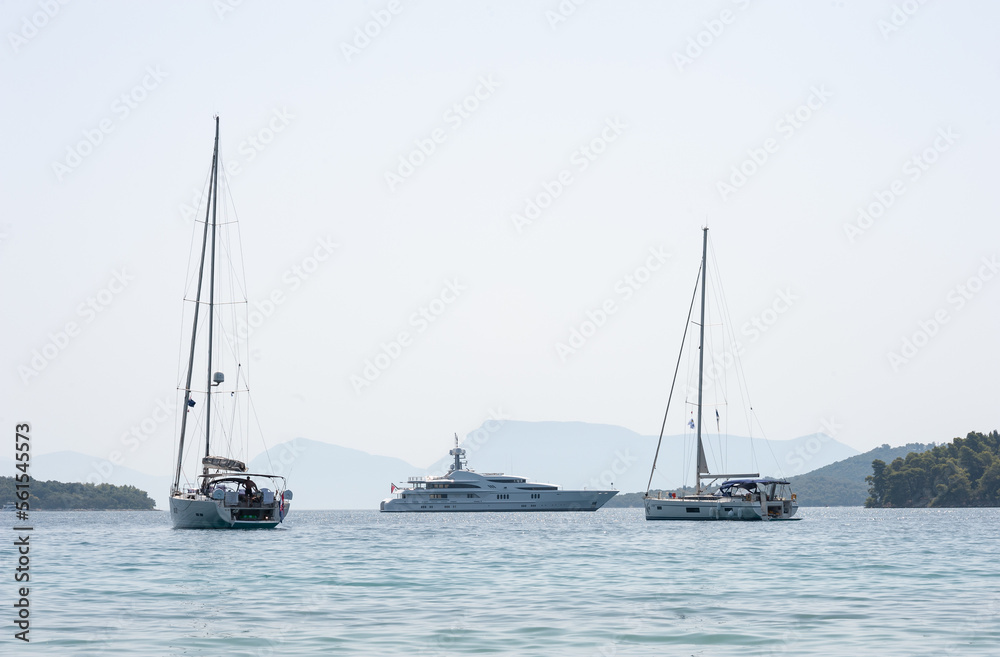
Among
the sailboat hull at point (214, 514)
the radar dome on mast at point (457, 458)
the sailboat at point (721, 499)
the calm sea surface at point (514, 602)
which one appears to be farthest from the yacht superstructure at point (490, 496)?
the calm sea surface at point (514, 602)

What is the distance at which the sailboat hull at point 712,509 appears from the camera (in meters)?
86.3

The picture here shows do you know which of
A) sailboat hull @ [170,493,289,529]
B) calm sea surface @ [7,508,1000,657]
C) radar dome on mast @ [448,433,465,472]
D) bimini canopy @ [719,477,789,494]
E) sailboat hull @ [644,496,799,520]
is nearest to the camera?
calm sea surface @ [7,508,1000,657]

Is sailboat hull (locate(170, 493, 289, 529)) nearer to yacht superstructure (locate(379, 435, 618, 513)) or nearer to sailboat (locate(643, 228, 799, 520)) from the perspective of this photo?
sailboat (locate(643, 228, 799, 520))

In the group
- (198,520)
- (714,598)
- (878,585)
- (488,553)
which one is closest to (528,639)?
(714,598)

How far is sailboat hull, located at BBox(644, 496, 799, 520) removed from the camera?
8631 centimetres

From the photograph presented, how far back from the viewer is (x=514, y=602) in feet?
89.4

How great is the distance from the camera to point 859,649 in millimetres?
19562

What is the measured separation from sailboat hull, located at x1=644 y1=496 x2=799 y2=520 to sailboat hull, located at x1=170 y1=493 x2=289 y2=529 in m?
35.0

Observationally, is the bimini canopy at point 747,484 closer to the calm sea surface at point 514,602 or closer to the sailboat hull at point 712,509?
the sailboat hull at point 712,509

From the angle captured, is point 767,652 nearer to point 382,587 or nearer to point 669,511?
point 382,587

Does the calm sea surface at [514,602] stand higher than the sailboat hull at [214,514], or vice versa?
the sailboat hull at [214,514]

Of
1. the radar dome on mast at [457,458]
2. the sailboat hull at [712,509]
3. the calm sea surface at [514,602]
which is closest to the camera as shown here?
the calm sea surface at [514,602]

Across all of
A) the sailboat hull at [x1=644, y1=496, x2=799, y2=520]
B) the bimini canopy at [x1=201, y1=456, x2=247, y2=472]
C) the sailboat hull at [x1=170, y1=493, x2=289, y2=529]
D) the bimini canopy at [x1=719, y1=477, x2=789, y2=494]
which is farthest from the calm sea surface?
the bimini canopy at [x1=719, y1=477, x2=789, y2=494]

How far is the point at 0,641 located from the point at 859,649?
1632 centimetres
